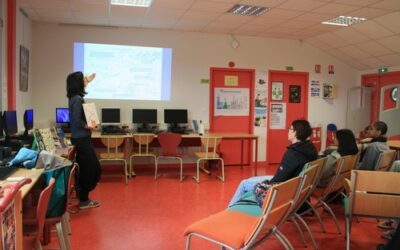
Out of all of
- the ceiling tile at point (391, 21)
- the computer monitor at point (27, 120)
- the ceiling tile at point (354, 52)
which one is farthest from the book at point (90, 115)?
the ceiling tile at point (354, 52)

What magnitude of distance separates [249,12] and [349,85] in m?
3.66

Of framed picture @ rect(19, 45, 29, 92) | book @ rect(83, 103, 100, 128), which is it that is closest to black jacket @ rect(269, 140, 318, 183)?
book @ rect(83, 103, 100, 128)

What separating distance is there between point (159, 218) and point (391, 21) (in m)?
4.51

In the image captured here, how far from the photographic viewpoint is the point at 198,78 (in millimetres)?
6926

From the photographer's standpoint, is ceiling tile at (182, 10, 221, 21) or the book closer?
the book

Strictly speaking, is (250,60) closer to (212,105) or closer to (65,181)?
(212,105)

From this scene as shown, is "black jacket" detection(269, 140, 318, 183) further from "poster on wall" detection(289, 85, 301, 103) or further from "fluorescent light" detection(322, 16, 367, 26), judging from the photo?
"poster on wall" detection(289, 85, 301, 103)

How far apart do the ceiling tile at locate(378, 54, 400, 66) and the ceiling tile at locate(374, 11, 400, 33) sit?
40.8 inches

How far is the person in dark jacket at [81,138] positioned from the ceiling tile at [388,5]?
3970 mm

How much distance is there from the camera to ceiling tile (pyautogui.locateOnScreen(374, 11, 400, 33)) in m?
5.20

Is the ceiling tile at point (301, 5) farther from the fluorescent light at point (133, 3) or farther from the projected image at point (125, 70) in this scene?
the projected image at point (125, 70)

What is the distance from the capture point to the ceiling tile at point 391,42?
231 inches

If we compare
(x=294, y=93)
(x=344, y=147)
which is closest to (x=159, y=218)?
(x=344, y=147)

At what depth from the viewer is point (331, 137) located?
7727 mm
